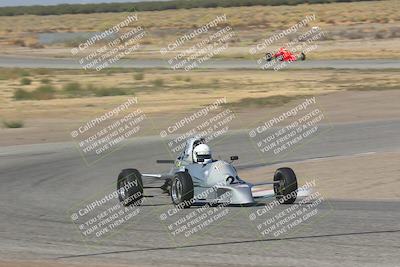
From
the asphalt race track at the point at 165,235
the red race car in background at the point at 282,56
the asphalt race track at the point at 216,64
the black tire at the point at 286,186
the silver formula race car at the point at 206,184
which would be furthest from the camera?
the red race car in background at the point at 282,56

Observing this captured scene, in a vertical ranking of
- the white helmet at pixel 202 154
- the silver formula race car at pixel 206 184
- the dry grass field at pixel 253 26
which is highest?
the white helmet at pixel 202 154

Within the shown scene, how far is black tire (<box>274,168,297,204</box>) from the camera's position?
18.2 m

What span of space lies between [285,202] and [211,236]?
374cm

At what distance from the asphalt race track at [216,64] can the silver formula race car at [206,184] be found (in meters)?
47.8

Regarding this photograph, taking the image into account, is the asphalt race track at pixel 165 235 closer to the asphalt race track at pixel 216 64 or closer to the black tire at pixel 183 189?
the black tire at pixel 183 189

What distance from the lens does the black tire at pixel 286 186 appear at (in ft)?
59.7

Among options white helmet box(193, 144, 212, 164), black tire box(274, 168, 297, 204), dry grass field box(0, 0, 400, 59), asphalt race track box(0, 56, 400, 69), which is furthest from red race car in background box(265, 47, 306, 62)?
black tire box(274, 168, 297, 204)

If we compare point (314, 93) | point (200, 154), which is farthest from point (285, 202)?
point (314, 93)

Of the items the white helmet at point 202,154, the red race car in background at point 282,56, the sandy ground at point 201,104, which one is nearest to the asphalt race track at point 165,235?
the white helmet at point 202,154

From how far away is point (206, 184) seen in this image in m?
18.2

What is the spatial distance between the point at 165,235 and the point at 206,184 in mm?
3115

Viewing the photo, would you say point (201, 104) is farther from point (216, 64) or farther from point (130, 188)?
point (130, 188)

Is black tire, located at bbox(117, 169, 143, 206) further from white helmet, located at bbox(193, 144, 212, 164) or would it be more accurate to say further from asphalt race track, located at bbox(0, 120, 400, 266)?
white helmet, located at bbox(193, 144, 212, 164)

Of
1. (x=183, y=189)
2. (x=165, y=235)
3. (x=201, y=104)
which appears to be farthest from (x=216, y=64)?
(x=165, y=235)
